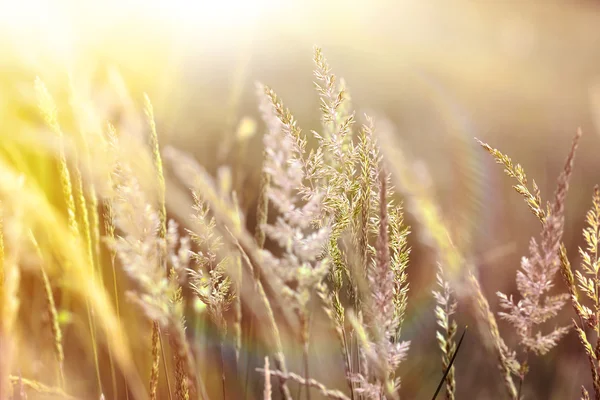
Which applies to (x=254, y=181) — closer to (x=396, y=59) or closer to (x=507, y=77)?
(x=396, y=59)

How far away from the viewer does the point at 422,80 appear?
1.20 metres

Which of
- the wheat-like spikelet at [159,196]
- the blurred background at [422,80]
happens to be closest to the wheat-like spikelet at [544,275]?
the wheat-like spikelet at [159,196]

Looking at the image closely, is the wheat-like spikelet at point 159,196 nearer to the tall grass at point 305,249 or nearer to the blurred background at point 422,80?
the tall grass at point 305,249

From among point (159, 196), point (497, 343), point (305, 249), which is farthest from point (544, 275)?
point (159, 196)

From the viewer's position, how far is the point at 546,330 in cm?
107

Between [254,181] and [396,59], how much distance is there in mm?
584

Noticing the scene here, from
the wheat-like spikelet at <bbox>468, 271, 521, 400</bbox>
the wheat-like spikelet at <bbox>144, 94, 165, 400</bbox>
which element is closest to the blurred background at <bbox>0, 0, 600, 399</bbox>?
the wheat-like spikelet at <bbox>144, 94, 165, 400</bbox>

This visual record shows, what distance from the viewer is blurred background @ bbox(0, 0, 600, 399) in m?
1.11

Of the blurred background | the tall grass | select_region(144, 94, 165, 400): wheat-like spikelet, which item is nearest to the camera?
the tall grass

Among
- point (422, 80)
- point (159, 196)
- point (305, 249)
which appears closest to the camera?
point (305, 249)

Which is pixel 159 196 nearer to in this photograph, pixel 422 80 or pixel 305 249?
pixel 305 249

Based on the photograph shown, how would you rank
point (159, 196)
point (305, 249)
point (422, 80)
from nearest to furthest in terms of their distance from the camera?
1. point (305, 249)
2. point (159, 196)
3. point (422, 80)

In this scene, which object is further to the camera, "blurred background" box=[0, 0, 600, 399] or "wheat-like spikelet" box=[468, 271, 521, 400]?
"blurred background" box=[0, 0, 600, 399]

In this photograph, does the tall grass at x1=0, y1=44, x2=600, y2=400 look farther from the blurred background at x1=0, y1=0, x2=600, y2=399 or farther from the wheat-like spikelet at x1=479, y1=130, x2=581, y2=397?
the blurred background at x1=0, y1=0, x2=600, y2=399
